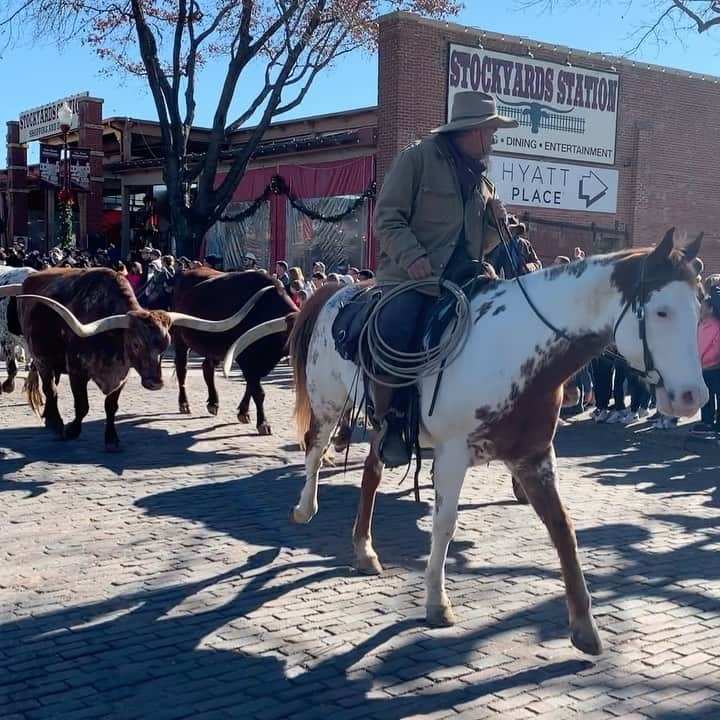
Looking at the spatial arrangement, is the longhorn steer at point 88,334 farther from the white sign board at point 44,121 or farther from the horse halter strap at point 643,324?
the white sign board at point 44,121

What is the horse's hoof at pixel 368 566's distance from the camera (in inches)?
227

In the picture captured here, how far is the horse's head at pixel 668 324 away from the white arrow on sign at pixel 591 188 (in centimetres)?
2055

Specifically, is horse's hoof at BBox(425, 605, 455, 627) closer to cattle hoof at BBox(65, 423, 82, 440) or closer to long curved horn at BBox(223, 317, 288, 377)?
long curved horn at BBox(223, 317, 288, 377)

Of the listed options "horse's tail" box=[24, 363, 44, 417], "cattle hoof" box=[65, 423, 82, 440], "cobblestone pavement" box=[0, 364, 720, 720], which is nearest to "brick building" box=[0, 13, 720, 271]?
"horse's tail" box=[24, 363, 44, 417]

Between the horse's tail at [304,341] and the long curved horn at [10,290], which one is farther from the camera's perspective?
the long curved horn at [10,290]

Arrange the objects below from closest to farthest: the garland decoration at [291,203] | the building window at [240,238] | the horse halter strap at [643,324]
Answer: the horse halter strap at [643,324] → the garland decoration at [291,203] → the building window at [240,238]

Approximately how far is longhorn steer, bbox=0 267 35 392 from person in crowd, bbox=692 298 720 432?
26.3ft

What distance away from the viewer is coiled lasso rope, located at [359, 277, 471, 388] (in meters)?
4.79

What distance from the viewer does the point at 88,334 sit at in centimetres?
916

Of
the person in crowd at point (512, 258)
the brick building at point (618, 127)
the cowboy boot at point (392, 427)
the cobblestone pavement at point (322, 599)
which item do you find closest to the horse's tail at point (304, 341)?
the cobblestone pavement at point (322, 599)

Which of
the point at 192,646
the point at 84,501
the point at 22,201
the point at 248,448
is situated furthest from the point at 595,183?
the point at 22,201

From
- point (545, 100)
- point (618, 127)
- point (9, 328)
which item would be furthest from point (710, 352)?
point (618, 127)

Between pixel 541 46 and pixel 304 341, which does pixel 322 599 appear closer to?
pixel 304 341

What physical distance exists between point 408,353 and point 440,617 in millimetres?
1407
